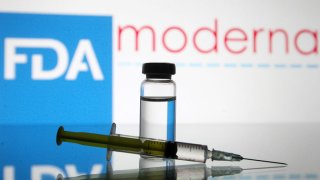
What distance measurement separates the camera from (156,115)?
113 cm

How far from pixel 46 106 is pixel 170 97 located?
677 millimetres

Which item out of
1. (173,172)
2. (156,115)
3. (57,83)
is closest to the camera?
(173,172)

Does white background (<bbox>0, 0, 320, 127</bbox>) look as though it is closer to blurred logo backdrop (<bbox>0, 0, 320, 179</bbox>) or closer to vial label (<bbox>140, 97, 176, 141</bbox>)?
blurred logo backdrop (<bbox>0, 0, 320, 179</bbox>)

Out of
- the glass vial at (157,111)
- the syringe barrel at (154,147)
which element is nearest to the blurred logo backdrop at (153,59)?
the glass vial at (157,111)

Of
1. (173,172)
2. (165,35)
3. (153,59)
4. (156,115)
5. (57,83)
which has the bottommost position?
(173,172)

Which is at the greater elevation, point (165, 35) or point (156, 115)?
point (165, 35)

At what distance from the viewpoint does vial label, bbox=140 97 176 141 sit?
3.68ft

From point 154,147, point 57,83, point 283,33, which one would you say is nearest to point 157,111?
point 154,147

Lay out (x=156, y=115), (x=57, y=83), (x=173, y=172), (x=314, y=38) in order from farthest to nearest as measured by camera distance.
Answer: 1. (x=314, y=38)
2. (x=57, y=83)
3. (x=156, y=115)
4. (x=173, y=172)

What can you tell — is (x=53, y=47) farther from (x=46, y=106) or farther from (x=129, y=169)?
(x=129, y=169)

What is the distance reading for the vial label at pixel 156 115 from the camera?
112 cm

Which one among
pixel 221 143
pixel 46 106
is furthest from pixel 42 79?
pixel 221 143

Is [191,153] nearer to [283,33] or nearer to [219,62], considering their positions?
[219,62]

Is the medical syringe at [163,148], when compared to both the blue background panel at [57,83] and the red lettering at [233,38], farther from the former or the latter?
the red lettering at [233,38]
